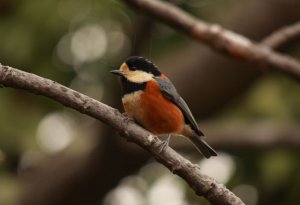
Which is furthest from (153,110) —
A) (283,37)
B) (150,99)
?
(283,37)

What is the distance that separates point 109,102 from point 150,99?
1729 millimetres

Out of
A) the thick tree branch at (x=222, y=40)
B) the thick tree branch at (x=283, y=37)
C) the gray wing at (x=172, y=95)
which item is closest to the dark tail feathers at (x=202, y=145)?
the gray wing at (x=172, y=95)

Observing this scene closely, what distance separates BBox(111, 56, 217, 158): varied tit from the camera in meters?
4.00

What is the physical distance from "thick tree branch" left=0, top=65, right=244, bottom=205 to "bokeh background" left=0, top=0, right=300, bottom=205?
262 cm

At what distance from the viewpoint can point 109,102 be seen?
5.81m

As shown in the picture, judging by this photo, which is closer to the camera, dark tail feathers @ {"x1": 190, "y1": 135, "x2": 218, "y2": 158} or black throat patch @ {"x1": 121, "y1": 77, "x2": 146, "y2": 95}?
black throat patch @ {"x1": 121, "y1": 77, "x2": 146, "y2": 95}

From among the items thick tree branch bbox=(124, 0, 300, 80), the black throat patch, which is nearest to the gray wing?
the black throat patch

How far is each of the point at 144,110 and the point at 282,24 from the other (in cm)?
339

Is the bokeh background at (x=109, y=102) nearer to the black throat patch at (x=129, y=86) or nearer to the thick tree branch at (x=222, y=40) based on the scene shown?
the thick tree branch at (x=222, y=40)

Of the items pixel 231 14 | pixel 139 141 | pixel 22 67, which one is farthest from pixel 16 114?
pixel 139 141

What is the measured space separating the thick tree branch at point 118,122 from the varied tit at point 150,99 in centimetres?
94

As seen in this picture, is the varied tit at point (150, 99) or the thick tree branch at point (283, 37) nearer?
the varied tit at point (150, 99)

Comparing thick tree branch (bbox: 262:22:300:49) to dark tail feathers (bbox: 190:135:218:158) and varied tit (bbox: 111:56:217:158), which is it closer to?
dark tail feathers (bbox: 190:135:218:158)

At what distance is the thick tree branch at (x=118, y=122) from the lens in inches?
109
